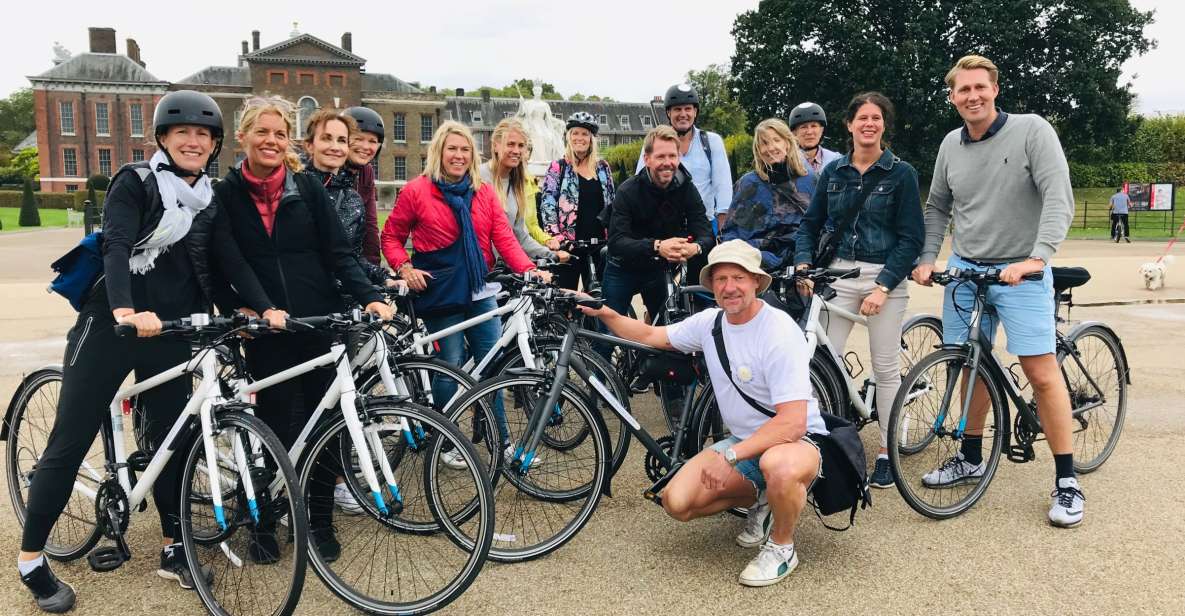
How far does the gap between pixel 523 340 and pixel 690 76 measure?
218ft

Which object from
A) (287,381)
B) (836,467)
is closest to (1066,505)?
(836,467)

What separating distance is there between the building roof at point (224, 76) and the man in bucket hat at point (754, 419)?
250ft

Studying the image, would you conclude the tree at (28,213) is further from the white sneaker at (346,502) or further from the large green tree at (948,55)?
the white sneaker at (346,502)

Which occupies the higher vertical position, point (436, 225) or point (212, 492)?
point (436, 225)

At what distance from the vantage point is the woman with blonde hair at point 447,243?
16.1 feet

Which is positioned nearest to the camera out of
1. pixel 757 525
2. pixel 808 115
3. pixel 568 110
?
pixel 757 525

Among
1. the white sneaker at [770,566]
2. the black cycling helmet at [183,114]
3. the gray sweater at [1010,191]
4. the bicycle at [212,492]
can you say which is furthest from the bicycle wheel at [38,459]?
the gray sweater at [1010,191]

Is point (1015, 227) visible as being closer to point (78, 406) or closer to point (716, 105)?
point (78, 406)

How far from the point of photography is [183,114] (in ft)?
11.2

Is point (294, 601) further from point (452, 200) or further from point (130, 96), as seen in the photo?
point (130, 96)

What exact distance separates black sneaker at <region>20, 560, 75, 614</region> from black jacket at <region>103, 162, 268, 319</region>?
1.08 m

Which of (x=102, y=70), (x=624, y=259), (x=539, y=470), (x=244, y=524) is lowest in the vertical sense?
(x=539, y=470)

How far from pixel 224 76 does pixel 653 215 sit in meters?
76.4

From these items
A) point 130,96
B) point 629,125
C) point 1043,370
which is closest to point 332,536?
point 1043,370
